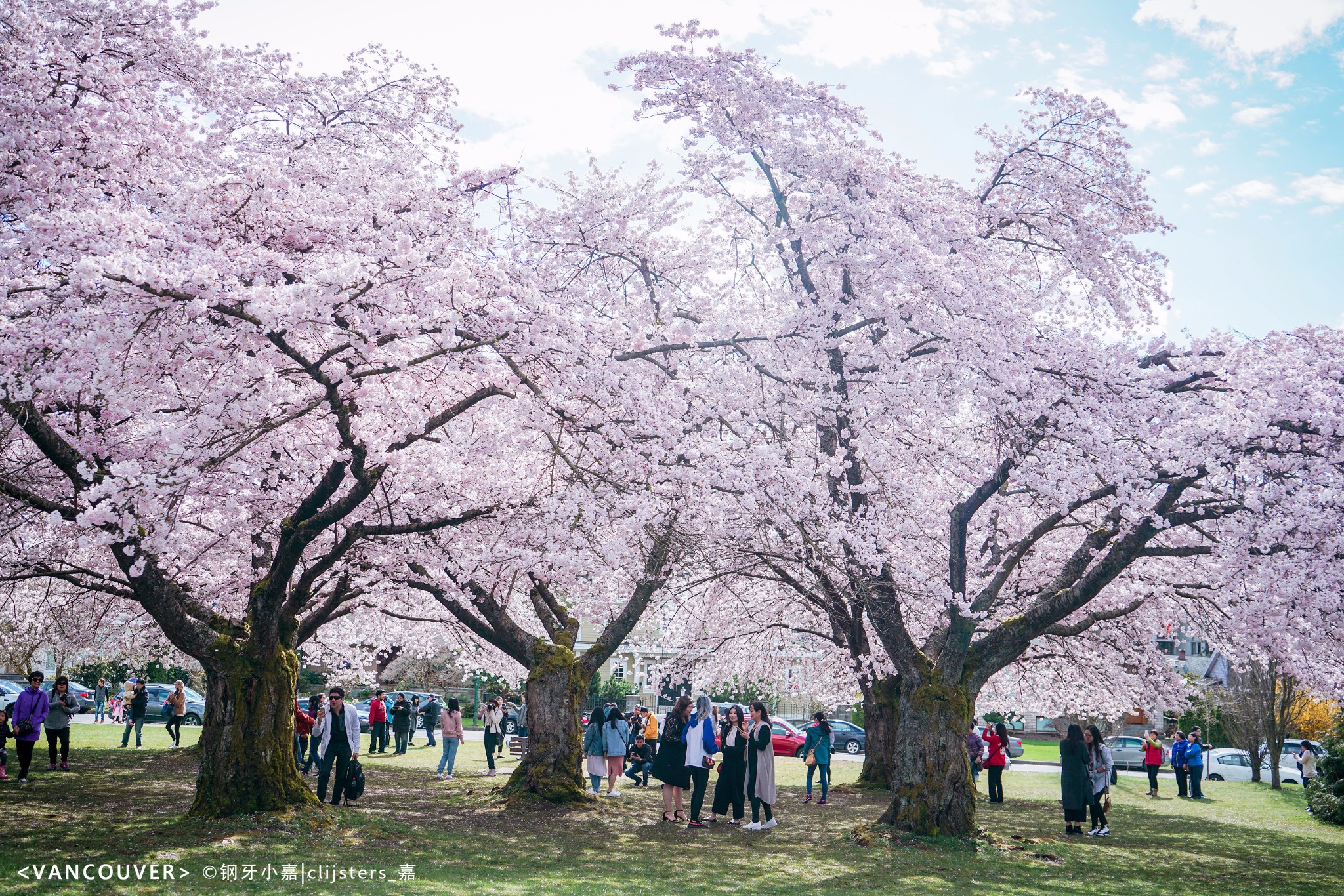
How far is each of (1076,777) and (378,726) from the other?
1805 centimetres

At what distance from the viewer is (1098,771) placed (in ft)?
43.0

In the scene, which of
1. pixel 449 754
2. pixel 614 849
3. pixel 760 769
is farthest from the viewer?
pixel 449 754

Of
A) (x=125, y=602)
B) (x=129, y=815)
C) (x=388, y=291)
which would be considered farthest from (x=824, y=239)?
(x=125, y=602)

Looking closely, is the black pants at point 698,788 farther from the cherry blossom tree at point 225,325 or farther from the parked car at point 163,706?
the parked car at point 163,706

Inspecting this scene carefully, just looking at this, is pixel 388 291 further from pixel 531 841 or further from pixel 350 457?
pixel 531 841

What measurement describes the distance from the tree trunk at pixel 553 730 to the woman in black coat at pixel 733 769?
252 centimetres

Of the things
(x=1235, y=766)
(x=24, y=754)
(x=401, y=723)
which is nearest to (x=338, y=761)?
(x=24, y=754)

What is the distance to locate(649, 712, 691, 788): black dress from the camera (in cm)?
1222

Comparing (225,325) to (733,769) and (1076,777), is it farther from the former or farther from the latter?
(1076,777)

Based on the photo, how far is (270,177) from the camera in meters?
9.44

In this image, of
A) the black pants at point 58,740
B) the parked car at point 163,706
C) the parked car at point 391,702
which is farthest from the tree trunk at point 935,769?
the parked car at point 163,706

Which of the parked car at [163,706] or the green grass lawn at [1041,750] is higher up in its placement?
the parked car at [163,706]

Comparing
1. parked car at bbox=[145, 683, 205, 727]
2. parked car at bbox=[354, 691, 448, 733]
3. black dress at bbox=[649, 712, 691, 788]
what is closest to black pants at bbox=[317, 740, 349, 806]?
black dress at bbox=[649, 712, 691, 788]

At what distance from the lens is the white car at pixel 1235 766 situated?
27.7 metres
